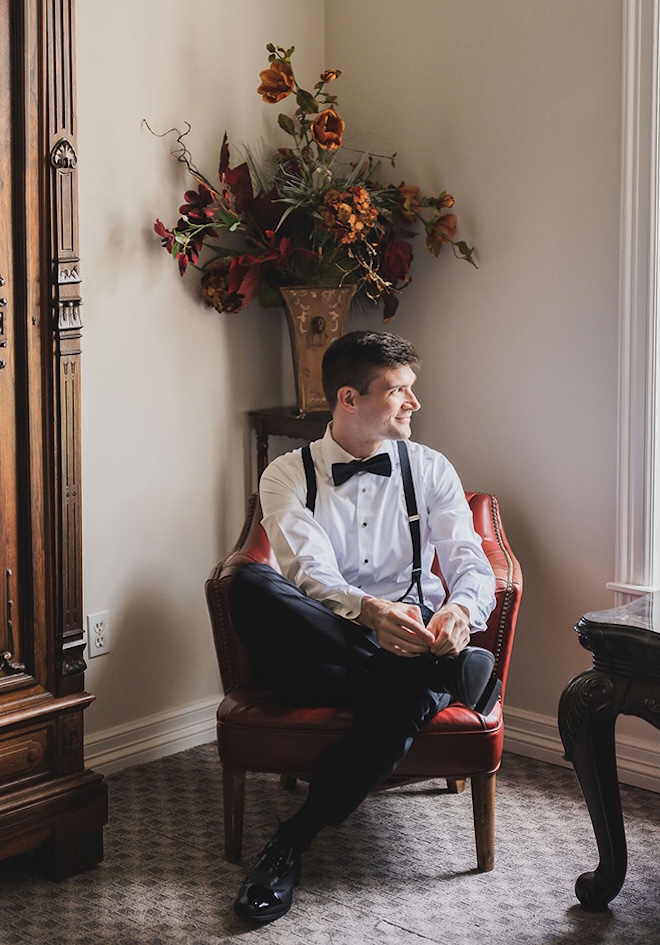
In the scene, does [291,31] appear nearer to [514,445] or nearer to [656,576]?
[514,445]

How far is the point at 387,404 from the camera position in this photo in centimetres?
256

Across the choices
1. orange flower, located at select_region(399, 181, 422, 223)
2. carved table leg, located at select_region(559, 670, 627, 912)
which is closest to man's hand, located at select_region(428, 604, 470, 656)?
carved table leg, located at select_region(559, 670, 627, 912)

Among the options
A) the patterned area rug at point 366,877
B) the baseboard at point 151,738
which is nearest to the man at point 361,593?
the patterned area rug at point 366,877

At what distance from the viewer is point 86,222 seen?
9.20ft

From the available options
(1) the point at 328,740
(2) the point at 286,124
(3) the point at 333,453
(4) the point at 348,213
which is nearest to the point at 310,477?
(3) the point at 333,453

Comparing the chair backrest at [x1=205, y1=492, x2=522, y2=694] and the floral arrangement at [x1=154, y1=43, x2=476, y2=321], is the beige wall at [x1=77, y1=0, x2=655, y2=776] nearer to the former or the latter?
the floral arrangement at [x1=154, y1=43, x2=476, y2=321]

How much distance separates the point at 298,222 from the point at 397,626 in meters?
1.32

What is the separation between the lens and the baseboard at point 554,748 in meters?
2.85

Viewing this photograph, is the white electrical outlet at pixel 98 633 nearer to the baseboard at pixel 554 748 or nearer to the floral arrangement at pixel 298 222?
the floral arrangement at pixel 298 222

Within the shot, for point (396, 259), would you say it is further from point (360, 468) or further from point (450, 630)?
point (450, 630)

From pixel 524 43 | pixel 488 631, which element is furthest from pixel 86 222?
pixel 488 631

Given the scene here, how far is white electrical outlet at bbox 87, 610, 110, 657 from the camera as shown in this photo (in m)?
2.92

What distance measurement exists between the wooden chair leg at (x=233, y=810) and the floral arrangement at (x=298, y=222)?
132cm

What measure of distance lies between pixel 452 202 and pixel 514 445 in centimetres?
70
